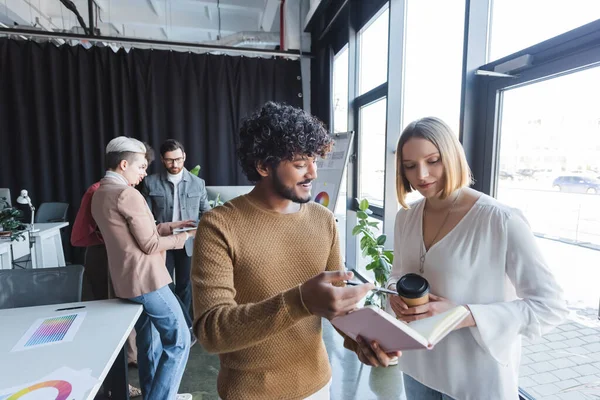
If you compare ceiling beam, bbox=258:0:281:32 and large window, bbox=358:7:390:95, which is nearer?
large window, bbox=358:7:390:95

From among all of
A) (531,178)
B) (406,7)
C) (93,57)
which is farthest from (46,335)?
(93,57)

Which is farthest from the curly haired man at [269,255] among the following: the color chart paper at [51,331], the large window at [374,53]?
the large window at [374,53]

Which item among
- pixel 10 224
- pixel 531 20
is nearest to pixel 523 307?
pixel 531 20

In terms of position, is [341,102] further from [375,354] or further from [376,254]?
[375,354]

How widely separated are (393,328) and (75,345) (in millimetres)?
1293

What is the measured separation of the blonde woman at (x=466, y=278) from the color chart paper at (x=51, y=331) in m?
1.27

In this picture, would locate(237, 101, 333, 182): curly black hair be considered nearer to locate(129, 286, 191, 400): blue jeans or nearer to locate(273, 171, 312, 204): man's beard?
locate(273, 171, 312, 204): man's beard

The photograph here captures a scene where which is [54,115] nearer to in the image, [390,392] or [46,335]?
[46,335]

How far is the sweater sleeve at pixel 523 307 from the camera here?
921 millimetres

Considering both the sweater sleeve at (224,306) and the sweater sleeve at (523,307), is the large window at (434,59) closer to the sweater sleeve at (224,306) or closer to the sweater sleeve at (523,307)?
the sweater sleeve at (523,307)

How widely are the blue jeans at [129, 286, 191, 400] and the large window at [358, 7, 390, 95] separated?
94.6 inches

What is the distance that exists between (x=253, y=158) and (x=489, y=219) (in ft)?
2.35

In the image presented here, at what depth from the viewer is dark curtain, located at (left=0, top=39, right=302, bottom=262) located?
13.5ft

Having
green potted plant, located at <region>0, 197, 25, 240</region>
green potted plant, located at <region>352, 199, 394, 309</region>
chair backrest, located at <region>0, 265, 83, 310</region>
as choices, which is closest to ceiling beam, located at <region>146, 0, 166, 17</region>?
green potted plant, located at <region>0, 197, 25, 240</region>
